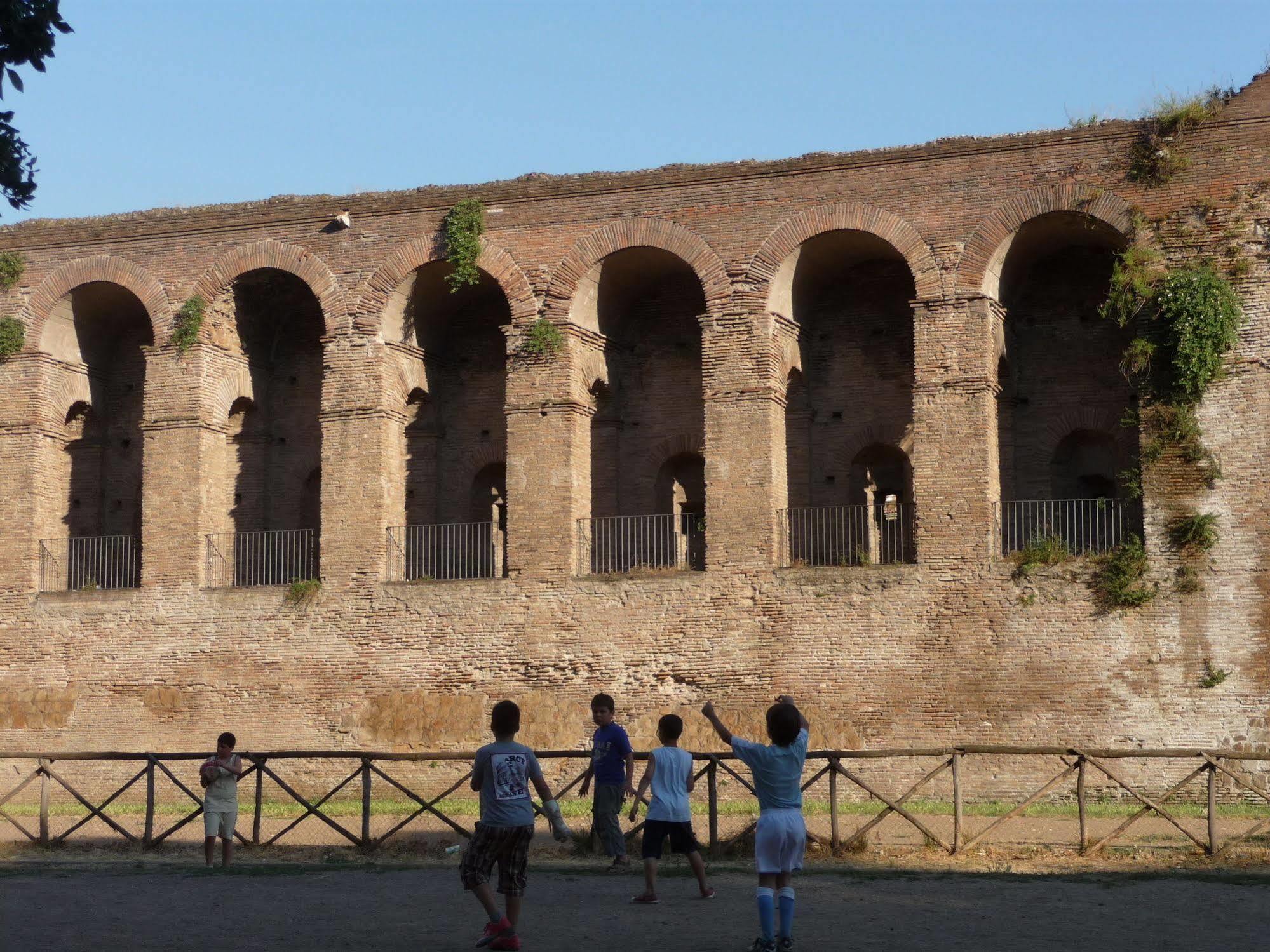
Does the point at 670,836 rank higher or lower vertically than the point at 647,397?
lower

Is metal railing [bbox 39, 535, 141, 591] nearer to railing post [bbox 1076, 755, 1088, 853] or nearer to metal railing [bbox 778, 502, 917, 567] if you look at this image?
metal railing [bbox 778, 502, 917, 567]

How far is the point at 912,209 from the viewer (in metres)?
19.8

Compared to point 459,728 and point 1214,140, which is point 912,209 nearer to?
point 1214,140

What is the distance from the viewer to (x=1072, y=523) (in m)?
19.8

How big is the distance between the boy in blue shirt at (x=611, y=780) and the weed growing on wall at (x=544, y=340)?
8.31m

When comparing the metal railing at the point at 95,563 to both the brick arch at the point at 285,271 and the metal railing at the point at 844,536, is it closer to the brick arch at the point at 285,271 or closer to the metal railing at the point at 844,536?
the brick arch at the point at 285,271

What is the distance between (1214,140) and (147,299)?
522 inches

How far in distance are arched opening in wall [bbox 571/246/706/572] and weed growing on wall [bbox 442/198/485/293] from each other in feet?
6.05

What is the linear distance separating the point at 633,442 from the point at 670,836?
11616 mm

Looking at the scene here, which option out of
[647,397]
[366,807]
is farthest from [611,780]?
[647,397]

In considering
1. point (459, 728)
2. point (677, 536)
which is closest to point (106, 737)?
point (459, 728)

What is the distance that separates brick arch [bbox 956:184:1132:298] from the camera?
62.5 feet

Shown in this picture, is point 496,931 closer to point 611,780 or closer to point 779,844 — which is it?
point 779,844

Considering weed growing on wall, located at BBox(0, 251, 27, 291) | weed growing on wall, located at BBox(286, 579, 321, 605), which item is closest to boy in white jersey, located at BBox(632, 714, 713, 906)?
weed growing on wall, located at BBox(286, 579, 321, 605)
